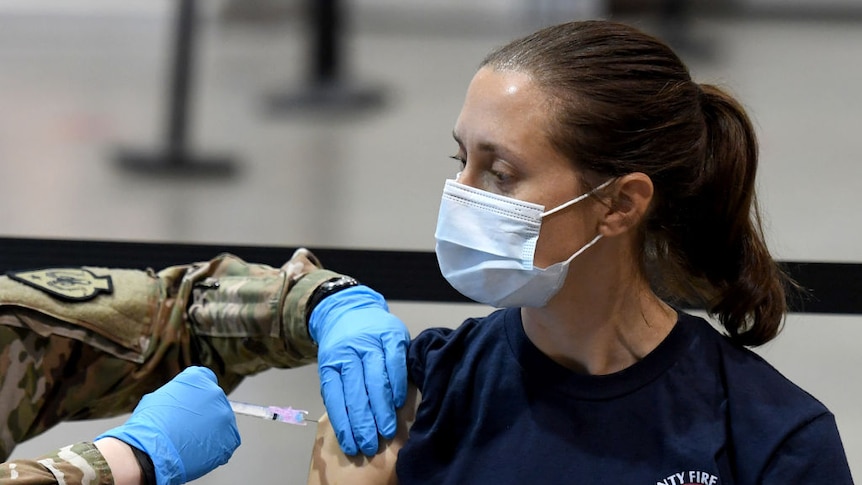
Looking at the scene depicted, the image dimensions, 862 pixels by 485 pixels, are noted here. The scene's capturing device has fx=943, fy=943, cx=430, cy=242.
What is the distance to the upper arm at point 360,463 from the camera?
4.48 ft

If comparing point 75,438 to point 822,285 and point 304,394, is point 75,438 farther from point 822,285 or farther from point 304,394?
point 822,285

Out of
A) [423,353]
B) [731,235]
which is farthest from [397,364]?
[731,235]

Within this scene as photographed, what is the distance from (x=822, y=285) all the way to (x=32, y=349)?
186 centimetres

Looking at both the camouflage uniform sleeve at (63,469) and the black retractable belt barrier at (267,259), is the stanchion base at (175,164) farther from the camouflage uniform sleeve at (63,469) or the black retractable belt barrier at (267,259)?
the camouflage uniform sleeve at (63,469)

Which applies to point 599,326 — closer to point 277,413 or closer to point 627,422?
point 627,422

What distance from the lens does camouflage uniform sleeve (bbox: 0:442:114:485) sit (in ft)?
3.92

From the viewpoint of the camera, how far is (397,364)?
1510 mm

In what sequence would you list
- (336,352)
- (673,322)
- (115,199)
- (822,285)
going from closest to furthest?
(673,322) < (336,352) < (822,285) < (115,199)

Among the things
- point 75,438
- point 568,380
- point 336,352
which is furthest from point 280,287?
point 75,438

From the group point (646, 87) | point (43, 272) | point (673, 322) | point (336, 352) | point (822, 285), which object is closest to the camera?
point (646, 87)

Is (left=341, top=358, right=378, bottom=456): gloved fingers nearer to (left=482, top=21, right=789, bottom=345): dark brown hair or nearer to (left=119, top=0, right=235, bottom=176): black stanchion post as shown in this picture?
(left=482, top=21, right=789, bottom=345): dark brown hair

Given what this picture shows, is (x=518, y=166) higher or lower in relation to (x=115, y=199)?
higher

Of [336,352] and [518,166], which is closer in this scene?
[518,166]

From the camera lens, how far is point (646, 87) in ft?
4.05
